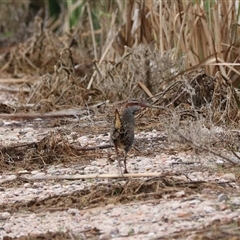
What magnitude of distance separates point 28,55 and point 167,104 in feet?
12.8

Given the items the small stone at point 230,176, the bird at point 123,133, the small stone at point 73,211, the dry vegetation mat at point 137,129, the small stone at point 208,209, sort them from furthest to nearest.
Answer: the bird at point 123,133 < the small stone at point 230,176 < the small stone at point 73,211 < the dry vegetation mat at point 137,129 < the small stone at point 208,209

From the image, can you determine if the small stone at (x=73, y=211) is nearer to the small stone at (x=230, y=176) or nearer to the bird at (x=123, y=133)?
the bird at (x=123, y=133)

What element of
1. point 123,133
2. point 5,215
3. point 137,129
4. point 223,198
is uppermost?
point 123,133

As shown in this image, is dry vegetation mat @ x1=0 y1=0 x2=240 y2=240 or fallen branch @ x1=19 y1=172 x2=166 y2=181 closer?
dry vegetation mat @ x1=0 y1=0 x2=240 y2=240

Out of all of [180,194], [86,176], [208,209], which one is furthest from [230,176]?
[86,176]

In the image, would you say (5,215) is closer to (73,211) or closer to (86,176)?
(73,211)

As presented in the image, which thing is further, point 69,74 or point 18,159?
point 69,74

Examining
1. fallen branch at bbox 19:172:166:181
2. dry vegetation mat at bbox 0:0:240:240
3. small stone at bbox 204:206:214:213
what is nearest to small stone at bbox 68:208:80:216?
dry vegetation mat at bbox 0:0:240:240

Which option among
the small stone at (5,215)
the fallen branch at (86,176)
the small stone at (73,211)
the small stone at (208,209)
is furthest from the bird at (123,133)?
the small stone at (208,209)

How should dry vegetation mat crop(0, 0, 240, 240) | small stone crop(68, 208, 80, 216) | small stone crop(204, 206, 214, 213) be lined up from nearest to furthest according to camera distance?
1. small stone crop(204, 206, 214, 213)
2. dry vegetation mat crop(0, 0, 240, 240)
3. small stone crop(68, 208, 80, 216)

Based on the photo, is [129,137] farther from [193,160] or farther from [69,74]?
[69,74]

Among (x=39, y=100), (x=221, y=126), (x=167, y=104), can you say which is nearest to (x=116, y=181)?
(x=221, y=126)

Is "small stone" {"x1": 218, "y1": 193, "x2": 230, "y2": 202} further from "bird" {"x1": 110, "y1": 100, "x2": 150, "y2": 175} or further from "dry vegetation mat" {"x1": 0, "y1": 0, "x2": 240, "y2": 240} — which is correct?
"bird" {"x1": 110, "y1": 100, "x2": 150, "y2": 175}

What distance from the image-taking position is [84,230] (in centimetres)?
406
